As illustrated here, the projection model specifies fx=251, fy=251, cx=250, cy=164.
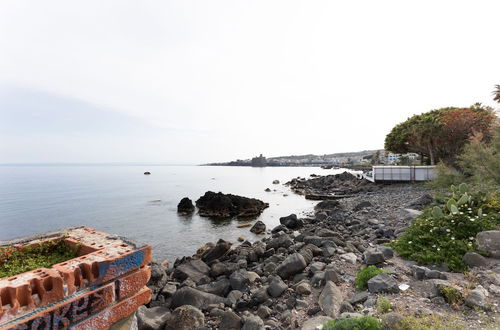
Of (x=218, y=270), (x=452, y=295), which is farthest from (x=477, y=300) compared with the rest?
(x=218, y=270)

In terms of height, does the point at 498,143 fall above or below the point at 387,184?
above

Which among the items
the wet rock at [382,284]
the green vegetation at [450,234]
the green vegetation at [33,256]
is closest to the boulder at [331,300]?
the wet rock at [382,284]

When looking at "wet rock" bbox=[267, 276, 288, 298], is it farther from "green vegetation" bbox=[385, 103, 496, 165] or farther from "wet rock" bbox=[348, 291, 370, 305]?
"green vegetation" bbox=[385, 103, 496, 165]

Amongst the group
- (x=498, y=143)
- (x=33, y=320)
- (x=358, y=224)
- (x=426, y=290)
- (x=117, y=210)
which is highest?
(x=498, y=143)

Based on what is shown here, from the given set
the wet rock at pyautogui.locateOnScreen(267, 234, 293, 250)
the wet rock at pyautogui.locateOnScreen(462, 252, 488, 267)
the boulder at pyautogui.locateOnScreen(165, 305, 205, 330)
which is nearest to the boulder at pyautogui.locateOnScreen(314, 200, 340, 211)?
the wet rock at pyautogui.locateOnScreen(267, 234, 293, 250)

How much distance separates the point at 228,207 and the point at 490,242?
75.8 feet

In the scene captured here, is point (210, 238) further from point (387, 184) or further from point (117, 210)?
point (387, 184)

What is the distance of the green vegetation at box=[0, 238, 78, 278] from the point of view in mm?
4107

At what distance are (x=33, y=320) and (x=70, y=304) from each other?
41cm

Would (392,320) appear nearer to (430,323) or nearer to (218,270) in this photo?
(430,323)

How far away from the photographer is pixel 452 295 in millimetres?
4461

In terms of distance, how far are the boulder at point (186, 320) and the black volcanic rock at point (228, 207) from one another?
67.6 ft

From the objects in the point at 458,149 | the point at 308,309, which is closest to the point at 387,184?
the point at 458,149

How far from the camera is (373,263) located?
21.7ft
